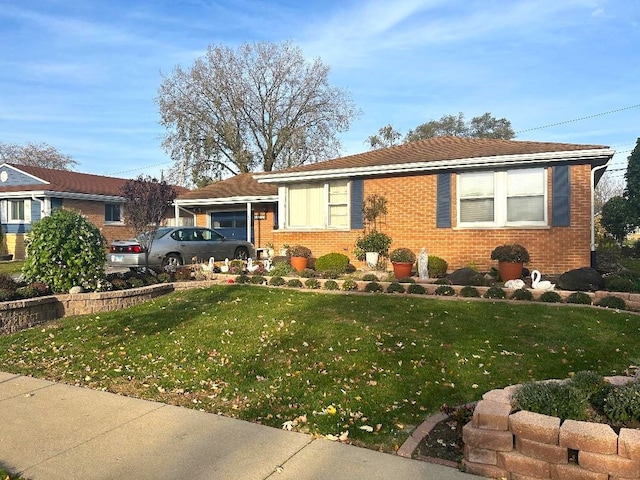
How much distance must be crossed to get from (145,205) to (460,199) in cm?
781

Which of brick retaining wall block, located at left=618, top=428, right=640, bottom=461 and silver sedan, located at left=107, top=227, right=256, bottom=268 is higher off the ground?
silver sedan, located at left=107, top=227, right=256, bottom=268

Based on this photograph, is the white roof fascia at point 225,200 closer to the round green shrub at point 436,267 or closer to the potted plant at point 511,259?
the round green shrub at point 436,267

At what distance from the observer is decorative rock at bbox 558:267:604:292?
365 inches

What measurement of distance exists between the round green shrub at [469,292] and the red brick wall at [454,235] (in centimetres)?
321

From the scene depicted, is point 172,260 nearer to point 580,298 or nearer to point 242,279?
point 242,279

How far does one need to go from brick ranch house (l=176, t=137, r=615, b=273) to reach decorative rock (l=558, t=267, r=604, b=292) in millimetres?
1791

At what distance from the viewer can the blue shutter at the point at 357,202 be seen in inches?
553

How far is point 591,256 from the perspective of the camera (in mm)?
11273

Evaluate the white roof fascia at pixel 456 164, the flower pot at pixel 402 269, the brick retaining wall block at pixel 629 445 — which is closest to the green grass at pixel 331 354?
the brick retaining wall block at pixel 629 445

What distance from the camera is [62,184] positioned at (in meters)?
25.5

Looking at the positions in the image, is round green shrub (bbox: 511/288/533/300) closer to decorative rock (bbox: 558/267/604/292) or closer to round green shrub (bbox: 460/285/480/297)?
round green shrub (bbox: 460/285/480/297)

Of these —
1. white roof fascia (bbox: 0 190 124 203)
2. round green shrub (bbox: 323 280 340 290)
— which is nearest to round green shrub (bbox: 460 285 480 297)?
round green shrub (bbox: 323 280 340 290)

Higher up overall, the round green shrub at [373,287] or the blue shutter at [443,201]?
the blue shutter at [443,201]

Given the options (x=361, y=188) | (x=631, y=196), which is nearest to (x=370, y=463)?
(x=361, y=188)
